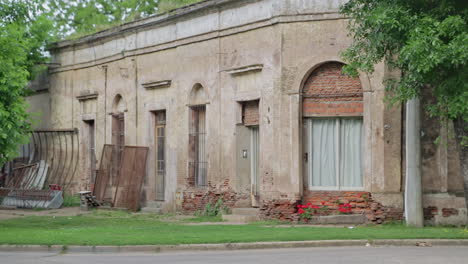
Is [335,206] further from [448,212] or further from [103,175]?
[103,175]

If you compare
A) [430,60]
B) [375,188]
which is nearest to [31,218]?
[375,188]

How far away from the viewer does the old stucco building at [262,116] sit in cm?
2117

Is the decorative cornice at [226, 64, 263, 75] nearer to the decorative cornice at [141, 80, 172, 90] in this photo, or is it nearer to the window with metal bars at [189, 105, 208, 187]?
the window with metal bars at [189, 105, 208, 187]

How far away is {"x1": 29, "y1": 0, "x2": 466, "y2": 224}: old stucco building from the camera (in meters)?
21.2

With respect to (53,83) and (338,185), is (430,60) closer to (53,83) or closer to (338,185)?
(338,185)

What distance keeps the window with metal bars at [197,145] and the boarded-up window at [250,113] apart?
2106mm

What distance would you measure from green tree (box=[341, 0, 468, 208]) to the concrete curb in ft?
6.23

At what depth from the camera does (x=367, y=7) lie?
58.1 ft

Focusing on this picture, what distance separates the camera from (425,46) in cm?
1569

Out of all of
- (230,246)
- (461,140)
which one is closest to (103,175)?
(230,246)

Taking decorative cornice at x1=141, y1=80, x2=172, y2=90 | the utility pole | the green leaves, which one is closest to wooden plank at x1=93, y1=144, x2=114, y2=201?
decorative cornice at x1=141, y1=80, x2=172, y2=90

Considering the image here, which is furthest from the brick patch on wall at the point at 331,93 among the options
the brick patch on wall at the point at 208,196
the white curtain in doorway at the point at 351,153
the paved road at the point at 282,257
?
the paved road at the point at 282,257

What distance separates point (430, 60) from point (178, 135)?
1268cm

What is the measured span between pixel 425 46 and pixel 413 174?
532 centimetres
